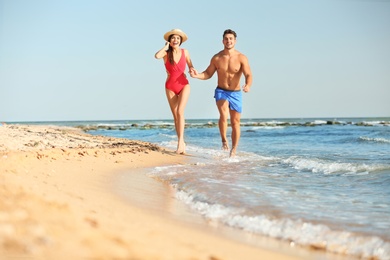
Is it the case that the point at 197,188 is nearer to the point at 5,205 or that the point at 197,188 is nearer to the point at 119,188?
the point at 119,188

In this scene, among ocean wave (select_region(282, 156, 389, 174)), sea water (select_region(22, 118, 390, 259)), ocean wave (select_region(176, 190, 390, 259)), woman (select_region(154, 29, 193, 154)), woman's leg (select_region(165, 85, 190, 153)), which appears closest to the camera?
ocean wave (select_region(176, 190, 390, 259))

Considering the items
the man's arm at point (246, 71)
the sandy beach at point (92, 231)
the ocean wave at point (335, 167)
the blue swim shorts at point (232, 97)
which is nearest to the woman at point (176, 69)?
the blue swim shorts at point (232, 97)

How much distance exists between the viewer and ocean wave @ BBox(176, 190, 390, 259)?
2.66 metres

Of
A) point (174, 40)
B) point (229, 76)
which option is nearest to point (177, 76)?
point (174, 40)

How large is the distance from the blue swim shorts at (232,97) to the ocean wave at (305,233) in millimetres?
4744

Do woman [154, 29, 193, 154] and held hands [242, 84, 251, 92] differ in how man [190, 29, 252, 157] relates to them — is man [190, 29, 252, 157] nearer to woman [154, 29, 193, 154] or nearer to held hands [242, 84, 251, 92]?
held hands [242, 84, 251, 92]

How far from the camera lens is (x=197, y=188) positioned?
456 cm

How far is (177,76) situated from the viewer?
837cm

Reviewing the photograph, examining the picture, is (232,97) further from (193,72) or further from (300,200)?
(300,200)

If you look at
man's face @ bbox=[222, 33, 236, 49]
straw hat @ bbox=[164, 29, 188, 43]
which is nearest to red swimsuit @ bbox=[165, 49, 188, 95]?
straw hat @ bbox=[164, 29, 188, 43]

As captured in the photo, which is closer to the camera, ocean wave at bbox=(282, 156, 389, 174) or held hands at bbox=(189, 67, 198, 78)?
ocean wave at bbox=(282, 156, 389, 174)

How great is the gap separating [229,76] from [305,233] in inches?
214

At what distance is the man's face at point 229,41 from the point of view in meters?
7.88

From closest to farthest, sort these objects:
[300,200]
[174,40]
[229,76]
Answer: [300,200] < [229,76] < [174,40]
